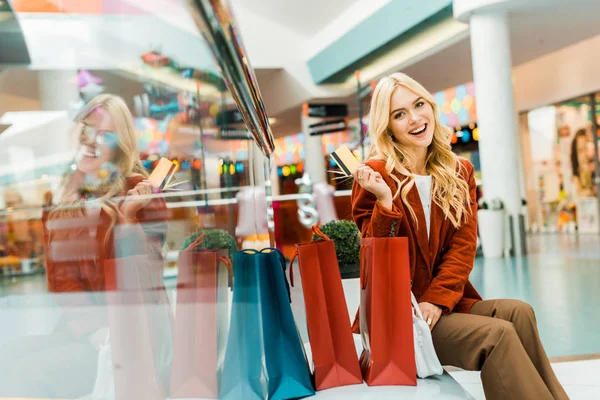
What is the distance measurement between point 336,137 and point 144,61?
1484 centimetres

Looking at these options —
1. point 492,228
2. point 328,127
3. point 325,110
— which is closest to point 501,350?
point 492,228

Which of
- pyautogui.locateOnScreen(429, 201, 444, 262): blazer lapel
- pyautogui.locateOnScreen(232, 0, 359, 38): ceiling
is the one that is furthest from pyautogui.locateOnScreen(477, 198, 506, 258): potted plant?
pyautogui.locateOnScreen(429, 201, 444, 262): blazer lapel

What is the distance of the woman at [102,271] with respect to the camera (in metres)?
0.64

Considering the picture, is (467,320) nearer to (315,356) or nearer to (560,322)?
(315,356)

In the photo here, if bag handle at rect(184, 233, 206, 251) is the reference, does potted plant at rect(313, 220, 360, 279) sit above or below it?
below

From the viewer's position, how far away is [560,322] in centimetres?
351

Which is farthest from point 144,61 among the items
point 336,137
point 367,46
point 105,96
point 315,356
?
point 336,137

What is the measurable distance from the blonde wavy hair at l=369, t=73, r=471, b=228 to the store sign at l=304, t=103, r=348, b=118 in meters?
12.0

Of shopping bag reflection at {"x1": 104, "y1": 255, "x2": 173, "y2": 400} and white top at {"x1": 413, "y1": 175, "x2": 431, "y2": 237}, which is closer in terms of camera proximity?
shopping bag reflection at {"x1": 104, "y1": 255, "x2": 173, "y2": 400}

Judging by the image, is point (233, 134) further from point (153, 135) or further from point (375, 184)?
point (153, 135)

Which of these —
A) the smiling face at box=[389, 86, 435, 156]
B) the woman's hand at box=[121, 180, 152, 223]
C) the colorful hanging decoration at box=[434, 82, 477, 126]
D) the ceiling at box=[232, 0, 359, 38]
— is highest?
the ceiling at box=[232, 0, 359, 38]

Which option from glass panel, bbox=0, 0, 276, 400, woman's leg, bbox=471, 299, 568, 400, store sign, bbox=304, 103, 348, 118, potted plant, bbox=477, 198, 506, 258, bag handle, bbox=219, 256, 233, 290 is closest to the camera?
glass panel, bbox=0, 0, 276, 400

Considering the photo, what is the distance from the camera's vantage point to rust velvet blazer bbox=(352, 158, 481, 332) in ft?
5.10

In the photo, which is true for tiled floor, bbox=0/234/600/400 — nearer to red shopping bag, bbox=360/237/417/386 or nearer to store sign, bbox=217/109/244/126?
red shopping bag, bbox=360/237/417/386
